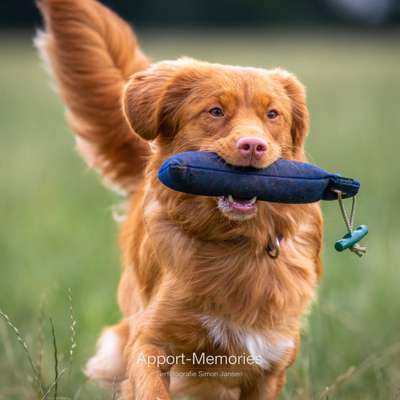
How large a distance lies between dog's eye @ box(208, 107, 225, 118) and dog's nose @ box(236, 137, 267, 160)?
35cm

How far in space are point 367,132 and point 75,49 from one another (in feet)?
31.8

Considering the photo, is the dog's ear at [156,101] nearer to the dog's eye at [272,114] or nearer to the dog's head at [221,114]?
the dog's head at [221,114]

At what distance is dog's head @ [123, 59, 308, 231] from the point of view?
3969 mm

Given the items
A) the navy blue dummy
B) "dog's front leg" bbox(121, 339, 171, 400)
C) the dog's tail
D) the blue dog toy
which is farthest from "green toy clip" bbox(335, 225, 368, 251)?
the dog's tail

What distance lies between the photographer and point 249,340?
4.23m

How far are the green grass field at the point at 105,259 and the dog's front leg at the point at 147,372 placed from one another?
281 mm

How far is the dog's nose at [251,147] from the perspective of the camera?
379 centimetres

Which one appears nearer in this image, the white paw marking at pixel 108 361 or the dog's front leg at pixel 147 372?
the dog's front leg at pixel 147 372

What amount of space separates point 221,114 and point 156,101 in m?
0.39

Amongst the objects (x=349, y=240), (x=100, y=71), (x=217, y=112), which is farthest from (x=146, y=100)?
(x=100, y=71)

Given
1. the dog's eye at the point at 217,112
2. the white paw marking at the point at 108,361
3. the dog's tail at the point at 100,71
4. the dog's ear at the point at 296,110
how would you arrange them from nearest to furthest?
the dog's eye at the point at 217,112 → the dog's ear at the point at 296,110 → the white paw marking at the point at 108,361 → the dog's tail at the point at 100,71

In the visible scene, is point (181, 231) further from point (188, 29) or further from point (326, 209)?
point (188, 29)

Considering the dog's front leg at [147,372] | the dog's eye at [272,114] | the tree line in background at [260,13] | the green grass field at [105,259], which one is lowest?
the tree line in background at [260,13]

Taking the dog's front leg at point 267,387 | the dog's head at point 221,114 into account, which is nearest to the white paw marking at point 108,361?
the dog's front leg at point 267,387
